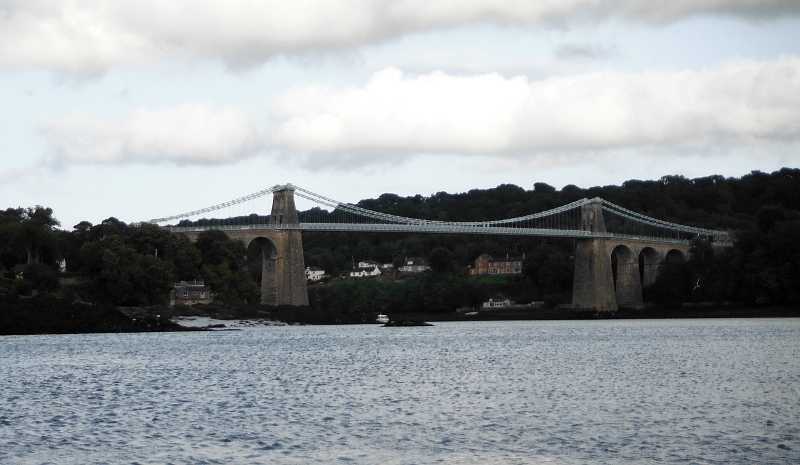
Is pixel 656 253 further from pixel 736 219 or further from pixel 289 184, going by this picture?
pixel 289 184

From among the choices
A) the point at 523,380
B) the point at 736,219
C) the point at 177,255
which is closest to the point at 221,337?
the point at 177,255

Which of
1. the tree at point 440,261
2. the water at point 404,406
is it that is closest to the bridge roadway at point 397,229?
the tree at point 440,261

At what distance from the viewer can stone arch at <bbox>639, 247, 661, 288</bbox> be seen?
92.5 meters

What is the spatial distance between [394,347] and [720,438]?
1073 inches

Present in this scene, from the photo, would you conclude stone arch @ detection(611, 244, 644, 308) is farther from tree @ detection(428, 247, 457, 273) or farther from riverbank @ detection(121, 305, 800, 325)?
tree @ detection(428, 247, 457, 273)

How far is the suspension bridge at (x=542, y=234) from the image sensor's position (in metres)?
72.1

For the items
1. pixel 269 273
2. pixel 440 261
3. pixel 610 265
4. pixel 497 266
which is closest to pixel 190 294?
pixel 269 273

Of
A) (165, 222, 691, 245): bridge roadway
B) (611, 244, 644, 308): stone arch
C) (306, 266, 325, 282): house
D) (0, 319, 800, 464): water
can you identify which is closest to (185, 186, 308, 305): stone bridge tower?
(165, 222, 691, 245): bridge roadway

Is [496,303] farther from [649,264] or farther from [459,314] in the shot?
[649,264]

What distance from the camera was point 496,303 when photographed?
90625 millimetres

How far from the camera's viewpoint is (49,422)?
63.7 feet

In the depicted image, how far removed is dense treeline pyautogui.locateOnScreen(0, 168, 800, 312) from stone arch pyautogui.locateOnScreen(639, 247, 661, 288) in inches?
118

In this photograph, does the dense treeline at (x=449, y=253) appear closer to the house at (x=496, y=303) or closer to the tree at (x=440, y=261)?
the tree at (x=440, y=261)

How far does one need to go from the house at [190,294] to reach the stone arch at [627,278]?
1475 inches
